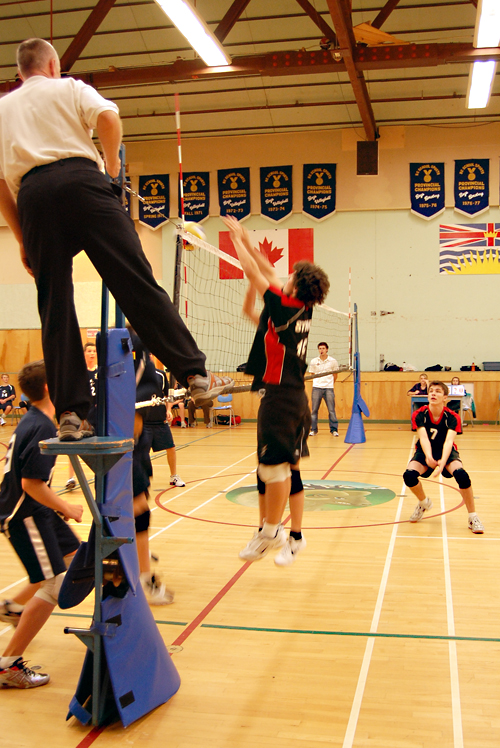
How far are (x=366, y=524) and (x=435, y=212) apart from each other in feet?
36.7

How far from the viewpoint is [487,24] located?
9266mm

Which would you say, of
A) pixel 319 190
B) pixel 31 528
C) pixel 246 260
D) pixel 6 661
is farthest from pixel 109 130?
pixel 319 190

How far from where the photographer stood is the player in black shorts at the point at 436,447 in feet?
18.9

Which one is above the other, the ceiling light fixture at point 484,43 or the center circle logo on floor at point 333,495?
the ceiling light fixture at point 484,43

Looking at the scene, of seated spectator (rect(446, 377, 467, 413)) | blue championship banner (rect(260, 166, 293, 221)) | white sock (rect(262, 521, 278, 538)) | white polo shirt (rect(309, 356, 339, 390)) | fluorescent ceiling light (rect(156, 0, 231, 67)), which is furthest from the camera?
blue championship banner (rect(260, 166, 293, 221))

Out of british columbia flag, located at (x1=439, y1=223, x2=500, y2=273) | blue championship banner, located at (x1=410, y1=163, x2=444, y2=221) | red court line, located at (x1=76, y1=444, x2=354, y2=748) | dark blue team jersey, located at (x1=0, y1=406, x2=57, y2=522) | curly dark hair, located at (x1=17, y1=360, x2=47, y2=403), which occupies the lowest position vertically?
red court line, located at (x1=76, y1=444, x2=354, y2=748)

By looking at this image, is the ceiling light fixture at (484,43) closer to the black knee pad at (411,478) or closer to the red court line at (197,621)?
the black knee pad at (411,478)


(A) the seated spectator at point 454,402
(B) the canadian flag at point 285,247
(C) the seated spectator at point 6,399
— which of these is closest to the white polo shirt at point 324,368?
(A) the seated spectator at point 454,402

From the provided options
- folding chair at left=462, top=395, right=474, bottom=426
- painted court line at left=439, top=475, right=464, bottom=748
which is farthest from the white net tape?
painted court line at left=439, top=475, right=464, bottom=748

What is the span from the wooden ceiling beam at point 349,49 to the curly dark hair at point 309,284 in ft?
22.3

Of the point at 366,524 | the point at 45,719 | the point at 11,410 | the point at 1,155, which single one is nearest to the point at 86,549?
the point at 45,719

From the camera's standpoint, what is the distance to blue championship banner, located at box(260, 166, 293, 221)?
15.8 metres

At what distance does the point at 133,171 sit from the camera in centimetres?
1647

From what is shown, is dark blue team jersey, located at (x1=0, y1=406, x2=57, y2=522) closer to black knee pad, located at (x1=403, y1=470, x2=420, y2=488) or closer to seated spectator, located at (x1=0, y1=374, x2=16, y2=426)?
black knee pad, located at (x1=403, y1=470, x2=420, y2=488)
